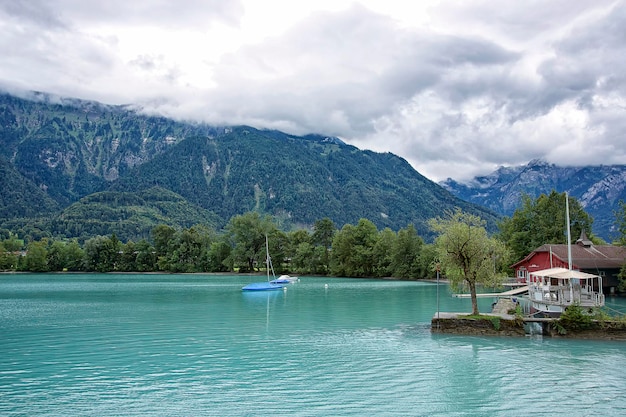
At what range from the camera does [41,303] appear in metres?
67.2

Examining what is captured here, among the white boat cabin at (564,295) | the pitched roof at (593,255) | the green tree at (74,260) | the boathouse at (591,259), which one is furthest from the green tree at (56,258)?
the white boat cabin at (564,295)

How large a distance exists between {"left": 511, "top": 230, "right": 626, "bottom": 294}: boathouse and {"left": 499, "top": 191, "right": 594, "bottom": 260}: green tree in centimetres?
1113

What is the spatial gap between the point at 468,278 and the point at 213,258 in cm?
12558

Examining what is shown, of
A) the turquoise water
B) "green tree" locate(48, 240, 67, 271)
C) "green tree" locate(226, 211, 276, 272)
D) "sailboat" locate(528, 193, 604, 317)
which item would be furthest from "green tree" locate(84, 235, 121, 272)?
"sailboat" locate(528, 193, 604, 317)

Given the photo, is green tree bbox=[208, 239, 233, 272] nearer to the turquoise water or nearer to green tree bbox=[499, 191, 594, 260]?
green tree bbox=[499, 191, 594, 260]

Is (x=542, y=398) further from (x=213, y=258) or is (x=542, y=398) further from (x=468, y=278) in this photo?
(x=213, y=258)

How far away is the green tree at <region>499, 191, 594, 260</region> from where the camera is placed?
91.4 m

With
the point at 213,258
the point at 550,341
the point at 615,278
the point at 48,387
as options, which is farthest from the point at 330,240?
the point at 48,387

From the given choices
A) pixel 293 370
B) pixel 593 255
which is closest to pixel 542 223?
pixel 593 255

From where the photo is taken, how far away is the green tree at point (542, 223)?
91.4 m

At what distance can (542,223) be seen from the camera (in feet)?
304

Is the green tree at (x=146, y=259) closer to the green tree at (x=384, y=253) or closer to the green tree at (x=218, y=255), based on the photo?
the green tree at (x=218, y=255)

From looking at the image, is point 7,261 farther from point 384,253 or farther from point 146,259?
point 384,253

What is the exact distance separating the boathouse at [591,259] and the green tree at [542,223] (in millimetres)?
11128
